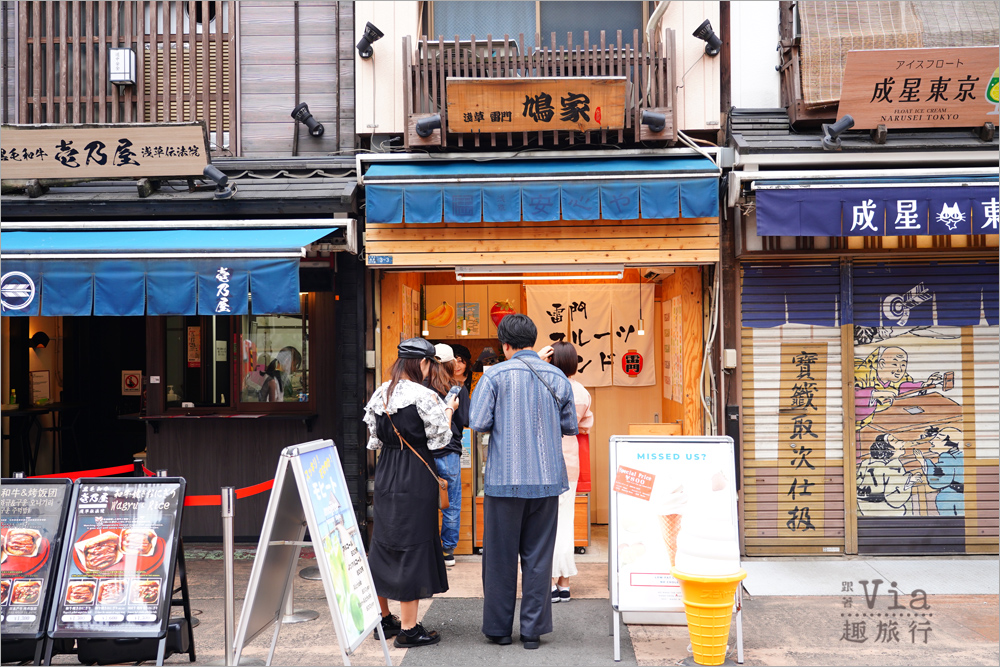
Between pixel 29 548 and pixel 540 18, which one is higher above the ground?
pixel 540 18

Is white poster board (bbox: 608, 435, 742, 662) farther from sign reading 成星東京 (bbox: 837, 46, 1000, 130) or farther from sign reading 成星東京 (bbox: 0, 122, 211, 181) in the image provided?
sign reading 成星東京 (bbox: 0, 122, 211, 181)

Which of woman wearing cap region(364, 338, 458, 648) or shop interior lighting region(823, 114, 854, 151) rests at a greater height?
shop interior lighting region(823, 114, 854, 151)

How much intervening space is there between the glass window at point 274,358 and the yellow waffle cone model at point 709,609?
16.6 ft

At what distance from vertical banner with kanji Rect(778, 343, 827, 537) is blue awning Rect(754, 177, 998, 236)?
134cm

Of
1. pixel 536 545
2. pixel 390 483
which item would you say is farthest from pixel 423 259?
pixel 536 545

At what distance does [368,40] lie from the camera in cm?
768

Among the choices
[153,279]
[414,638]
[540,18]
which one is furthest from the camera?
[540,18]

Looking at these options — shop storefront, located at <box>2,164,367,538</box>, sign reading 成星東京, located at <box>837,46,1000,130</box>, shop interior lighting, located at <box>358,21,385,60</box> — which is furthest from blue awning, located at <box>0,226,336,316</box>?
sign reading 成星東京, located at <box>837,46,1000,130</box>

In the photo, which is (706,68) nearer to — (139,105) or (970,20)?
(970,20)

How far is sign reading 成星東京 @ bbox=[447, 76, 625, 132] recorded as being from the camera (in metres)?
7.20

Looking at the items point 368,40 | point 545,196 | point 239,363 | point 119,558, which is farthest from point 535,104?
point 119,558

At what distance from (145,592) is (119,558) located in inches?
11.2

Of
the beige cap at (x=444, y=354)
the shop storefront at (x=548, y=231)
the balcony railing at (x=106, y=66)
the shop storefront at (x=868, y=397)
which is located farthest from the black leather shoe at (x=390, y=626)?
the balcony railing at (x=106, y=66)

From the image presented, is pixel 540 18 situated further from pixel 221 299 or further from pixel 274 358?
pixel 274 358
